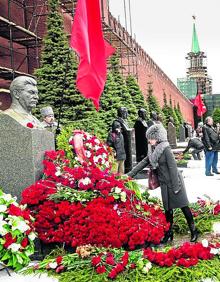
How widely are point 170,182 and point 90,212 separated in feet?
3.10

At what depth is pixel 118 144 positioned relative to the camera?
11.0 m

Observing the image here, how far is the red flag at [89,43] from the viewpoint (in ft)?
20.5

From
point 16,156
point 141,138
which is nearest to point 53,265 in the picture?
point 16,156

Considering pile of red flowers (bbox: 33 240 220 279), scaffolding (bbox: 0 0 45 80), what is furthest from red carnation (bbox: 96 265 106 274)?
scaffolding (bbox: 0 0 45 80)

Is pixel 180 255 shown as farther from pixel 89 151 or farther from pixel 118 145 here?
pixel 118 145

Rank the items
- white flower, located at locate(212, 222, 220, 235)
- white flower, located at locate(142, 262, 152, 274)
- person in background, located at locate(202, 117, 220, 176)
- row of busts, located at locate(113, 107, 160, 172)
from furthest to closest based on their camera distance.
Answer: person in background, located at locate(202, 117, 220, 176) < row of busts, located at locate(113, 107, 160, 172) < white flower, located at locate(212, 222, 220, 235) < white flower, located at locate(142, 262, 152, 274)

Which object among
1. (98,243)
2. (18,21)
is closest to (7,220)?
(98,243)

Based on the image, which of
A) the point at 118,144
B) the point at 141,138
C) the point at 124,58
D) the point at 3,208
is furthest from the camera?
Result: the point at 124,58

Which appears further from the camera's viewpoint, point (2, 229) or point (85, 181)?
point (85, 181)

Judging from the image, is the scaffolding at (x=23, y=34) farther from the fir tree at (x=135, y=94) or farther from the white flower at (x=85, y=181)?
the white flower at (x=85, y=181)

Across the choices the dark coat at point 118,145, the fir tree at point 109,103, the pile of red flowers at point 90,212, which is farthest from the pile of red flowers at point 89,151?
the fir tree at point 109,103

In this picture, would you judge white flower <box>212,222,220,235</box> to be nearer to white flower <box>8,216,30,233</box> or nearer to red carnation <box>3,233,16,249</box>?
white flower <box>8,216,30,233</box>

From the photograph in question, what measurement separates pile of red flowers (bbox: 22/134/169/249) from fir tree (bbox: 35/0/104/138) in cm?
1073

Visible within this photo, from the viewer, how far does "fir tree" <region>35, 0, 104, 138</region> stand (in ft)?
53.6
